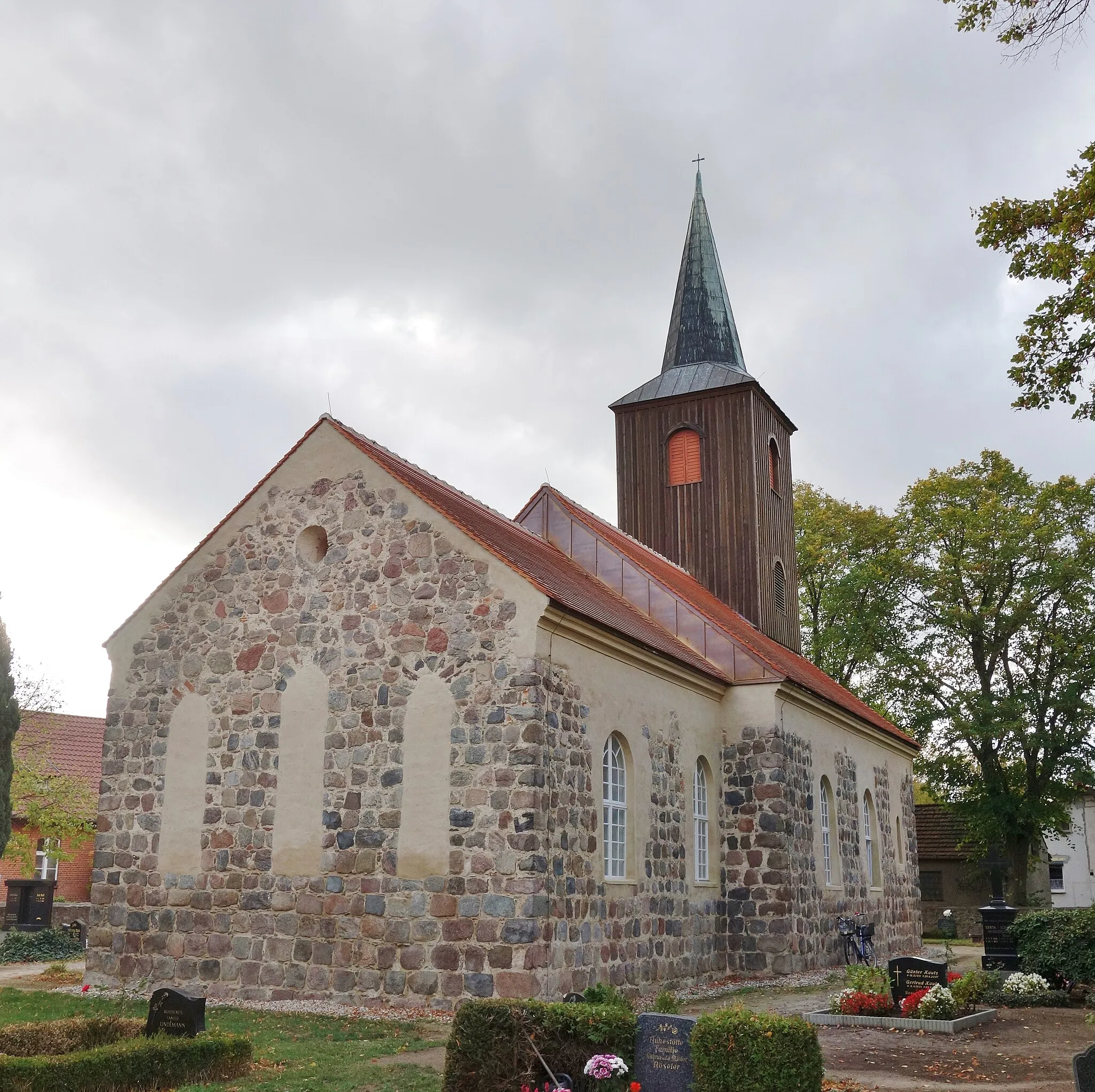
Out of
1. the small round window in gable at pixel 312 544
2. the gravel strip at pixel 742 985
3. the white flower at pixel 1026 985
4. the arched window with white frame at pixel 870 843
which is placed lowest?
the gravel strip at pixel 742 985

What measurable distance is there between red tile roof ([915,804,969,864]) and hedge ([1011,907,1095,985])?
21.0 meters

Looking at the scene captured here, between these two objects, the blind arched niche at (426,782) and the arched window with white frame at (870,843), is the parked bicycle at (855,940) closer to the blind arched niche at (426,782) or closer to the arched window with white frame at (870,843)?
the arched window with white frame at (870,843)

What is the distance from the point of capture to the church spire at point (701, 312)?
25875mm

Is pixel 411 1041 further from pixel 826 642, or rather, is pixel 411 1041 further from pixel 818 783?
pixel 826 642

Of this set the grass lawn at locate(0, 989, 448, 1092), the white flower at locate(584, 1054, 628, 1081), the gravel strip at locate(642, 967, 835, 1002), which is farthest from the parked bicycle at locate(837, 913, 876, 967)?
the white flower at locate(584, 1054, 628, 1081)

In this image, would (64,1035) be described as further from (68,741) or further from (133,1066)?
(68,741)

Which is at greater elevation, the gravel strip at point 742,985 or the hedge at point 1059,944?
the hedge at point 1059,944

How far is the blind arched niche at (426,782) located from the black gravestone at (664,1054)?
16.6 ft

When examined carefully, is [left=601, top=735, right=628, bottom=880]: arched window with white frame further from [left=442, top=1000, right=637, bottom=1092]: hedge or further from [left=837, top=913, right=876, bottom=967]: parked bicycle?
[left=837, top=913, right=876, bottom=967]: parked bicycle

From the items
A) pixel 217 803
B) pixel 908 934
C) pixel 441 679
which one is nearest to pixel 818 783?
pixel 908 934

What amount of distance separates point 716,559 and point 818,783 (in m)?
5.57

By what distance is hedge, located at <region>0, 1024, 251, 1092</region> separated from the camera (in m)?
7.82

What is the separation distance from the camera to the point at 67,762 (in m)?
30.1

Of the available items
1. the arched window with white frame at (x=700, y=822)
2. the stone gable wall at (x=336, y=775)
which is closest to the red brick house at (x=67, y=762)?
the stone gable wall at (x=336, y=775)
